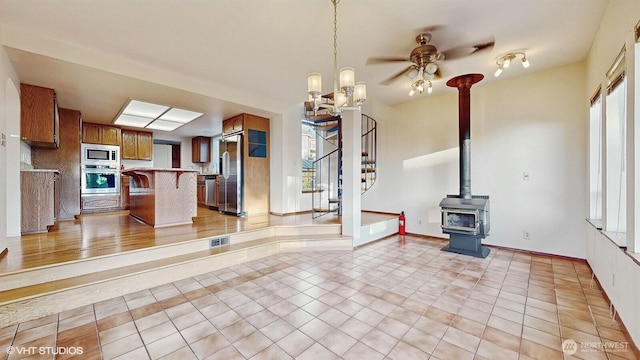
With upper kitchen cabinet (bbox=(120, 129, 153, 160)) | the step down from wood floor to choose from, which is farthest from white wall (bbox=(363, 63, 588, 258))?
upper kitchen cabinet (bbox=(120, 129, 153, 160))

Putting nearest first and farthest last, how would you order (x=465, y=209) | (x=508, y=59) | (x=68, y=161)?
(x=508, y=59), (x=465, y=209), (x=68, y=161)

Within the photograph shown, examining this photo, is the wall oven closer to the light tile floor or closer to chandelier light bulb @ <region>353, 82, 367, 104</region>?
the light tile floor

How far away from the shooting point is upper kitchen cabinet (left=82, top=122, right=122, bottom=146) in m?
6.15

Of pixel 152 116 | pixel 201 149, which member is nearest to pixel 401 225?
pixel 152 116

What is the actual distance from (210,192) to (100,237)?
355cm

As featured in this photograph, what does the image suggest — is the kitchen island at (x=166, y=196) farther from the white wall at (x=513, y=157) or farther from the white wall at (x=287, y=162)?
the white wall at (x=513, y=157)

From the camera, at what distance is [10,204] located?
3.48m

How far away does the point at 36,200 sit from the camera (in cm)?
379

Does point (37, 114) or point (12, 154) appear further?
point (37, 114)

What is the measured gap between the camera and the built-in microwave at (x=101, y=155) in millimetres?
5986

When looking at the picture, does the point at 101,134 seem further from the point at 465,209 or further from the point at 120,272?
the point at 465,209

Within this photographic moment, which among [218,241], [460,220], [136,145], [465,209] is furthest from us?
[136,145]

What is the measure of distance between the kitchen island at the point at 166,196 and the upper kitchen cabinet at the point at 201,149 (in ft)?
11.0

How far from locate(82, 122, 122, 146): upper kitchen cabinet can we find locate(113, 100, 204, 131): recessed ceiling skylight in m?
0.34
